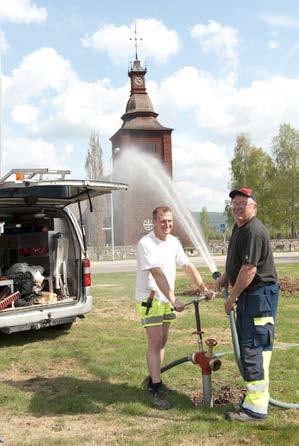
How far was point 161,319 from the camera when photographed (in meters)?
4.58

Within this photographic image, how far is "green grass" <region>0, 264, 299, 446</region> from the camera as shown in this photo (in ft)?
12.5

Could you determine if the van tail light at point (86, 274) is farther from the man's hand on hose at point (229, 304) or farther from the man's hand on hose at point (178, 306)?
the man's hand on hose at point (229, 304)

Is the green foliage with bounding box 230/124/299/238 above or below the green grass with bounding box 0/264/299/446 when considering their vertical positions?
above

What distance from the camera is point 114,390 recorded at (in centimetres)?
496

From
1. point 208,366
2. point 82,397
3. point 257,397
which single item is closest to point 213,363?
point 208,366

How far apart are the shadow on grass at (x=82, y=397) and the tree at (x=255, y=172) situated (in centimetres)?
4842

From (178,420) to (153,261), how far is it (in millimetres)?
1321

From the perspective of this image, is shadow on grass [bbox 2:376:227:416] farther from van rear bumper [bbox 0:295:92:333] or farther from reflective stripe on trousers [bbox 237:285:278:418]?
van rear bumper [bbox 0:295:92:333]

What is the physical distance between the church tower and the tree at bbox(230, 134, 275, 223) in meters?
7.63

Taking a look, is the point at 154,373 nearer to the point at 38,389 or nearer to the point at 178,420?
the point at 178,420

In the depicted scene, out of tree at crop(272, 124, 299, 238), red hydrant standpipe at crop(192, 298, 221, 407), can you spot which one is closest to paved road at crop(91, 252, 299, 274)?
red hydrant standpipe at crop(192, 298, 221, 407)

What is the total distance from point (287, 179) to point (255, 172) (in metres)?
4.61

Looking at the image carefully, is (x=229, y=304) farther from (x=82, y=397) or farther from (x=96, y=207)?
(x=96, y=207)

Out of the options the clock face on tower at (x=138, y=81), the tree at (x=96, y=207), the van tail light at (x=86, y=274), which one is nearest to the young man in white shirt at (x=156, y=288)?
the van tail light at (x=86, y=274)
